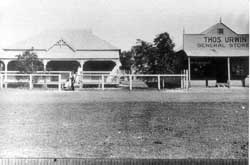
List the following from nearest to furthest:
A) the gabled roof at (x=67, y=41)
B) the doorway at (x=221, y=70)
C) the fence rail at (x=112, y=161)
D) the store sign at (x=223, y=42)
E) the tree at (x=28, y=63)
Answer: the fence rail at (x=112, y=161), the tree at (x=28, y=63), the store sign at (x=223, y=42), the doorway at (x=221, y=70), the gabled roof at (x=67, y=41)

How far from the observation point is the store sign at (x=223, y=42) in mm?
21672

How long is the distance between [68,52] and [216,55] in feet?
38.3

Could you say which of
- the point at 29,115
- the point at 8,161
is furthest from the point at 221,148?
the point at 29,115

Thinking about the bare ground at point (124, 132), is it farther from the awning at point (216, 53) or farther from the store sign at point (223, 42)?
the store sign at point (223, 42)

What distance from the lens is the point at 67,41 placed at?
27609 millimetres

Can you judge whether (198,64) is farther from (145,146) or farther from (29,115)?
(145,146)

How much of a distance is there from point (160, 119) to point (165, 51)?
1653 centimetres

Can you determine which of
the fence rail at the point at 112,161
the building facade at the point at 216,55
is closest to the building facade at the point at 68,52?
the building facade at the point at 216,55

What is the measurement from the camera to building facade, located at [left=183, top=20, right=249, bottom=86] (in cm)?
2142

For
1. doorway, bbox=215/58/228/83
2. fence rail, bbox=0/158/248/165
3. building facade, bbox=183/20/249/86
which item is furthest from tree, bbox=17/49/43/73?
fence rail, bbox=0/158/248/165

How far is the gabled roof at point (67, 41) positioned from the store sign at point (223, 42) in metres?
8.71

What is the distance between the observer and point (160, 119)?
699 cm

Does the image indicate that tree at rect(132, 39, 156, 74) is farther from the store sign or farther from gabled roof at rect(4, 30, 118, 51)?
gabled roof at rect(4, 30, 118, 51)

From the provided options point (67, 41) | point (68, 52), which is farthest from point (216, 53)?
point (67, 41)
